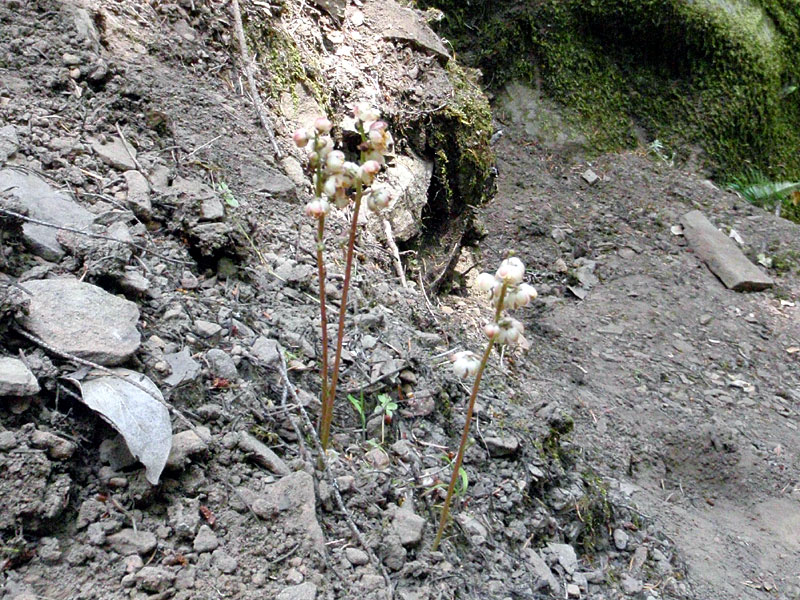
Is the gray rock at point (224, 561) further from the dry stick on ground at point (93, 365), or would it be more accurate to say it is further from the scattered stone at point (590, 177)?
the scattered stone at point (590, 177)

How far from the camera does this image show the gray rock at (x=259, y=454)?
1765 millimetres

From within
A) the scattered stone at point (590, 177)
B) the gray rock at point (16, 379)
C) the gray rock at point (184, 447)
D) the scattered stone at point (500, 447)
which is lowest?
the scattered stone at point (590, 177)

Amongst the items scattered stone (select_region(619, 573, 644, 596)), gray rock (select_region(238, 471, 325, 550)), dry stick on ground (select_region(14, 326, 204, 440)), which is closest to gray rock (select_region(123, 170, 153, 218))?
dry stick on ground (select_region(14, 326, 204, 440))

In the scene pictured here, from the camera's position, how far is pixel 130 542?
57.4 inches

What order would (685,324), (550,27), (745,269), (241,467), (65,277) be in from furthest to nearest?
(550,27), (745,269), (685,324), (65,277), (241,467)

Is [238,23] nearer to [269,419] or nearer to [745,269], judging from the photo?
[269,419]

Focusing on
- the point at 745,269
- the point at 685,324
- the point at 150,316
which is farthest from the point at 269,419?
the point at 745,269

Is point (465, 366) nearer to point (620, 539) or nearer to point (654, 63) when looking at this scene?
point (620, 539)

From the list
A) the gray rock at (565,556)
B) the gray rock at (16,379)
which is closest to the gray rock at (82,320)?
the gray rock at (16,379)

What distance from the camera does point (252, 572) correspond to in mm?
1537

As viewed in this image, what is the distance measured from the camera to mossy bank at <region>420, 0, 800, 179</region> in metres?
6.64

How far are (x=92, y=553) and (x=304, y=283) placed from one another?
1273 millimetres

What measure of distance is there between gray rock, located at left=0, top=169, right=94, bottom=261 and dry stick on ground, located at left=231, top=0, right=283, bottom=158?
1.13 m

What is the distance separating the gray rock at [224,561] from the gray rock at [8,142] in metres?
1.37
